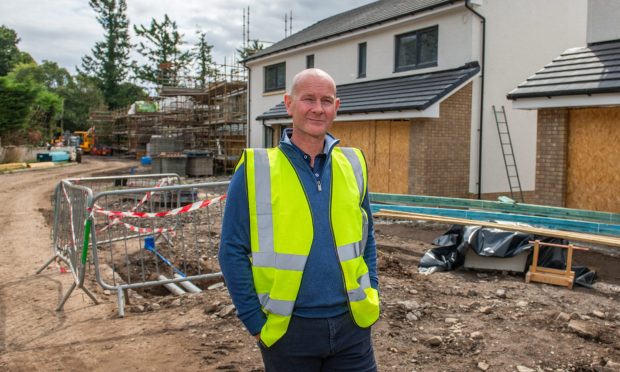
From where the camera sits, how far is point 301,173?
250 centimetres

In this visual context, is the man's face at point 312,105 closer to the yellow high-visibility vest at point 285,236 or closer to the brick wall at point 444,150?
the yellow high-visibility vest at point 285,236

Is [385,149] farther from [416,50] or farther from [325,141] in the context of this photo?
[325,141]

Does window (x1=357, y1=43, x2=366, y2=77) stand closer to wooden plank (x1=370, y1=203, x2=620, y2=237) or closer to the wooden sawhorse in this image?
wooden plank (x1=370, y1=203, x2=620, y2=237)

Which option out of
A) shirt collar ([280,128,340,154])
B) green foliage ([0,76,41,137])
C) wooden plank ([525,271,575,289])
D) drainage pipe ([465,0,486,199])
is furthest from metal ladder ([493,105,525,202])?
green foliage ([0,76,41,137])

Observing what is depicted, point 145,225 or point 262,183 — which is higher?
point 262,183

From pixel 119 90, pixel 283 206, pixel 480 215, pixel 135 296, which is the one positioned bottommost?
pixel 135 296

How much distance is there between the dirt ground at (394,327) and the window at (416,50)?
33.6ft

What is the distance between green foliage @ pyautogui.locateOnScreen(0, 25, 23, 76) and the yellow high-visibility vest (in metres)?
74.9

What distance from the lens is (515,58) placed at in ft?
53.0

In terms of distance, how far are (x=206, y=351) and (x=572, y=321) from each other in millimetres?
3651

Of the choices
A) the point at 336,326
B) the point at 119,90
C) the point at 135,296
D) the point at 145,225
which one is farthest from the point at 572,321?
the point at 119,90

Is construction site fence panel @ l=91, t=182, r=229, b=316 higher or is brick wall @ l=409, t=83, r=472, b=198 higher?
brick wall @ l=409, t=83, r=472, b=198

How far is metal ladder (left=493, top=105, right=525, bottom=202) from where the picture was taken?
52.6 feet

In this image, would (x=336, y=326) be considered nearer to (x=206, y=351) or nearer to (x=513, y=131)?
(x=206, y=351)
